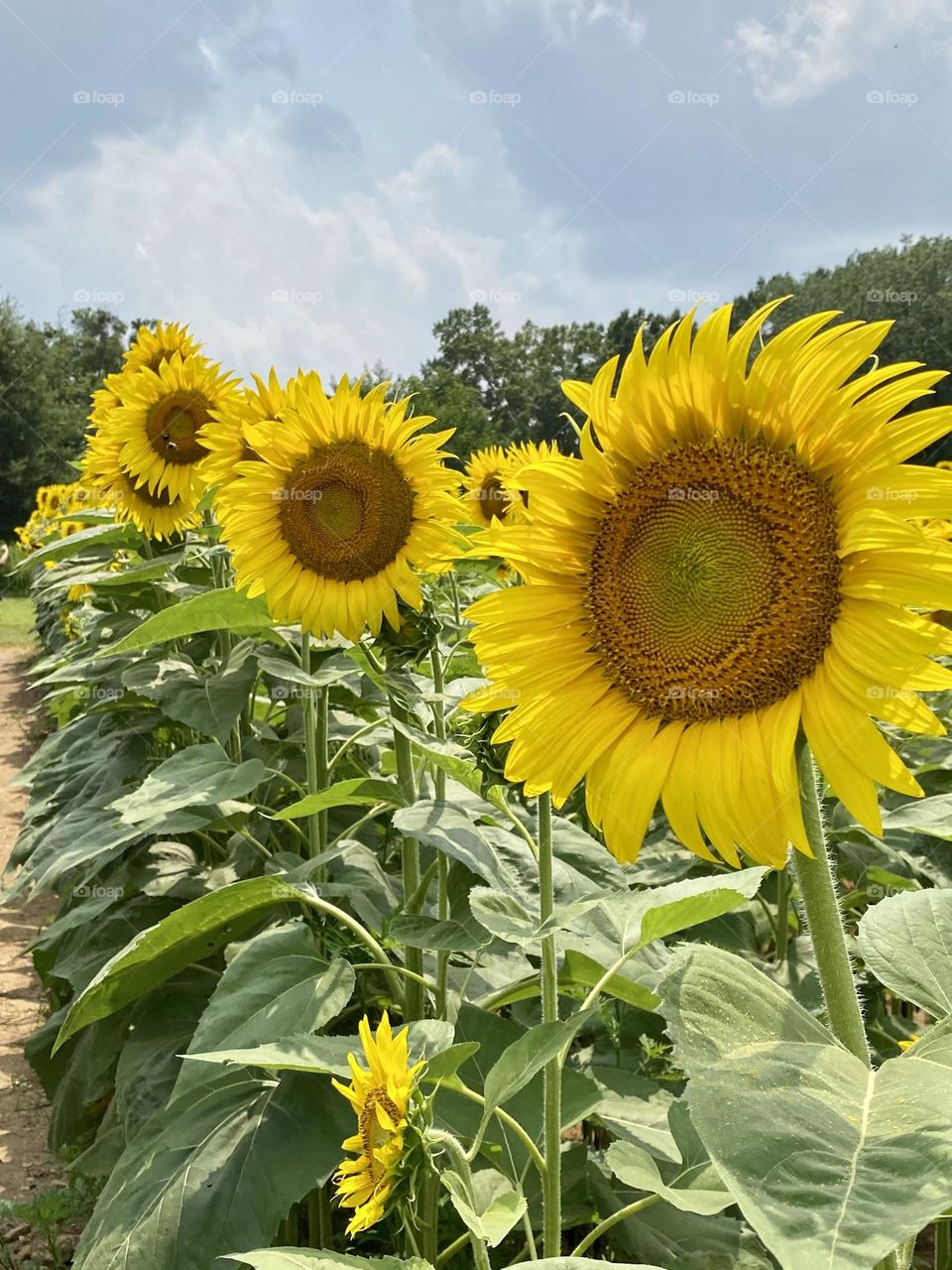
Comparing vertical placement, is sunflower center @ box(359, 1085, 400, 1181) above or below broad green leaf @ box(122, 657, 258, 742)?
below

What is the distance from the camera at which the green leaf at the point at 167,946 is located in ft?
6.86

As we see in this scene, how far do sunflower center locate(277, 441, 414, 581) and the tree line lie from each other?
19.8 m

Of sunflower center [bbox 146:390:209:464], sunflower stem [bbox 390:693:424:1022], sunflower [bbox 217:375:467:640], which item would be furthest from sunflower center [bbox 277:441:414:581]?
sunflower center [bbox 146:390:209:464]

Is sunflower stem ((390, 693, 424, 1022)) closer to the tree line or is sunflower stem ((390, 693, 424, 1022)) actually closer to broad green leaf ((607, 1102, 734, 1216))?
broad green leaf ((607, 1102, 734, 1216))

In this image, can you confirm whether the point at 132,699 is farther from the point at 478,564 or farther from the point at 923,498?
the point at 923,498

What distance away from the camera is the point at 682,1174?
1521 millimetres

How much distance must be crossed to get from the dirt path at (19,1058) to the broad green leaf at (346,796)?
2285mm

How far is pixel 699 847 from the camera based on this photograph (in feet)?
4.35

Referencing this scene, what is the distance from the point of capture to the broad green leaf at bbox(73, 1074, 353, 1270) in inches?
77.4

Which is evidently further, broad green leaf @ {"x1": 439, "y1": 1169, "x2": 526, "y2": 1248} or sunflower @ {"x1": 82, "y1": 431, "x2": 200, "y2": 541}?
sunflower @ {"x1": 82, "y1": 431, "x2": 200, "y2": 541}

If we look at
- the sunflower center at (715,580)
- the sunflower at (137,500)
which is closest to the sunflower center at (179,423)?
the sunflower at (137,500)

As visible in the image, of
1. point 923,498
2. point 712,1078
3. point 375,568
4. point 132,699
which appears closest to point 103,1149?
point 132,699

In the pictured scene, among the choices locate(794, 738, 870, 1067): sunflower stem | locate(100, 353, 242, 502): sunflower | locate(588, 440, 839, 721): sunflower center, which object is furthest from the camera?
locate(100, 353, 242, 502): sunflower

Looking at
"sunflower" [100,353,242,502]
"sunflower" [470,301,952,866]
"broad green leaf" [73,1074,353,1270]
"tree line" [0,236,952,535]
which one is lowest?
"broad green leaf" [73,1074,353,1270]
